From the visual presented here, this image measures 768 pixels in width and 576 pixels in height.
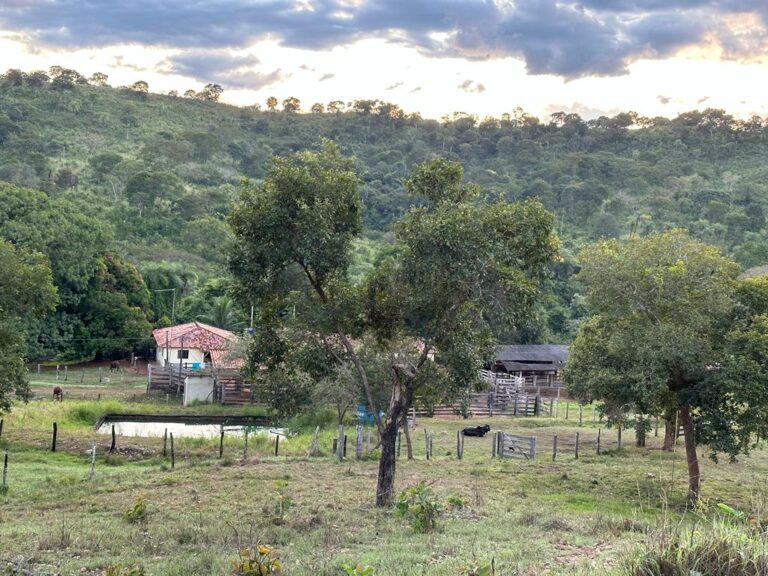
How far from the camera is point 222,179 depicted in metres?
95.2

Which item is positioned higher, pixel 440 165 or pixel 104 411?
pixel 440 165

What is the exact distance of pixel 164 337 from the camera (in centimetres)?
4844

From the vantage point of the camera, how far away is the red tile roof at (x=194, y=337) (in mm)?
45719

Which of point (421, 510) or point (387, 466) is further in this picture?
point (387, 466)

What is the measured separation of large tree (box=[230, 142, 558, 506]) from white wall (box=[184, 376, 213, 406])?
79.1 ft

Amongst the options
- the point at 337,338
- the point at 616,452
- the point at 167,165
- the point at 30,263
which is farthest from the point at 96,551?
the point at 167,165

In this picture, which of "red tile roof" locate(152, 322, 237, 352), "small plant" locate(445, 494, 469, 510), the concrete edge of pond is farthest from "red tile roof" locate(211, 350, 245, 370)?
"small plant" locate(445, 494, 469, 510)

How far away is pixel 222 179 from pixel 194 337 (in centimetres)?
5218

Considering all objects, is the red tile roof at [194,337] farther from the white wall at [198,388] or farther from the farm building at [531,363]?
the farm building at [531,363]

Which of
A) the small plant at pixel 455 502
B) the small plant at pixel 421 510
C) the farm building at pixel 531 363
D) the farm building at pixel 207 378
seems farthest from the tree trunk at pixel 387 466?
the farm building at pixel 531 363

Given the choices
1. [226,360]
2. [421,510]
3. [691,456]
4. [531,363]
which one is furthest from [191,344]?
[421,510]

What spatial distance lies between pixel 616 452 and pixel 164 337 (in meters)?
31.0

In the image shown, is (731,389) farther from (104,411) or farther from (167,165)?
(167,165)

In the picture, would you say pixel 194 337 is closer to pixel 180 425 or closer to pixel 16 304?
pixel 180 425
